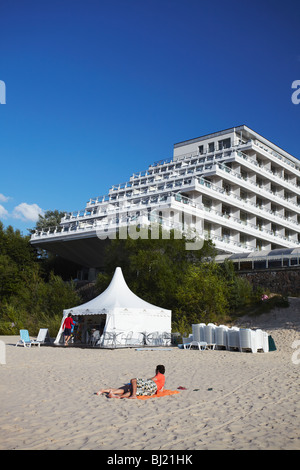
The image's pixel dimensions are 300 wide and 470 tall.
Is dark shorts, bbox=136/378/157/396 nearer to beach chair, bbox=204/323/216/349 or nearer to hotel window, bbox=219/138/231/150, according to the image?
beach chair, bbox=204/323/216/349

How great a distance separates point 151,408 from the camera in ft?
26.1

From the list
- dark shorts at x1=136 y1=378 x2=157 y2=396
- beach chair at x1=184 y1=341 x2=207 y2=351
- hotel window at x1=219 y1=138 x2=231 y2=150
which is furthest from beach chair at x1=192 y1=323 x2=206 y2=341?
hotel window at x1=219 y1=138 x2=231 y2=150

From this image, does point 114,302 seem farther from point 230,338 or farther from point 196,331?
point 230,338

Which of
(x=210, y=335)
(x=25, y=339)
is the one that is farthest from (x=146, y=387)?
(x=25, y=339)

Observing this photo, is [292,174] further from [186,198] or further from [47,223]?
[47,223]

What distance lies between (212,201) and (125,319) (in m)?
25.3

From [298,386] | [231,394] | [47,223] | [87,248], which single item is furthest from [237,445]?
[47,223]

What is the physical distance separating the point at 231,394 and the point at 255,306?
→ 20022 mm

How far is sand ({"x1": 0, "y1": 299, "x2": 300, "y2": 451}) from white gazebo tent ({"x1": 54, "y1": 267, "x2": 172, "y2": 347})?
235 inches

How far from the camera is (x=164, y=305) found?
92.6ft

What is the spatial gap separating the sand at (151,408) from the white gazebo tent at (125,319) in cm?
596

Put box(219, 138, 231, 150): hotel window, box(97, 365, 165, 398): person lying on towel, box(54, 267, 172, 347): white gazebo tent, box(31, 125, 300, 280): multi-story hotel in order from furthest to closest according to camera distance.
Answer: box(219, 138, 231, 150): hotel window
box(31, 125, 300, 280): multi-story hotel
box(54, 267, 172, 347): white gazebo tent
box(97, 365, 165, 398): person lying on towel

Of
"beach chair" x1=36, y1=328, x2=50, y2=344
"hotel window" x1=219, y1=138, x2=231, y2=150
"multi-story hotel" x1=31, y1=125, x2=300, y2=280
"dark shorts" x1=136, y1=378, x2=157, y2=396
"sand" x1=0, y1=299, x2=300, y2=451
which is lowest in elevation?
"sand" x1=0, y1=299, x2=300, y2=451

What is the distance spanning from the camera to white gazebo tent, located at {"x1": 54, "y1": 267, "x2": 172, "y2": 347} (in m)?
21.0
